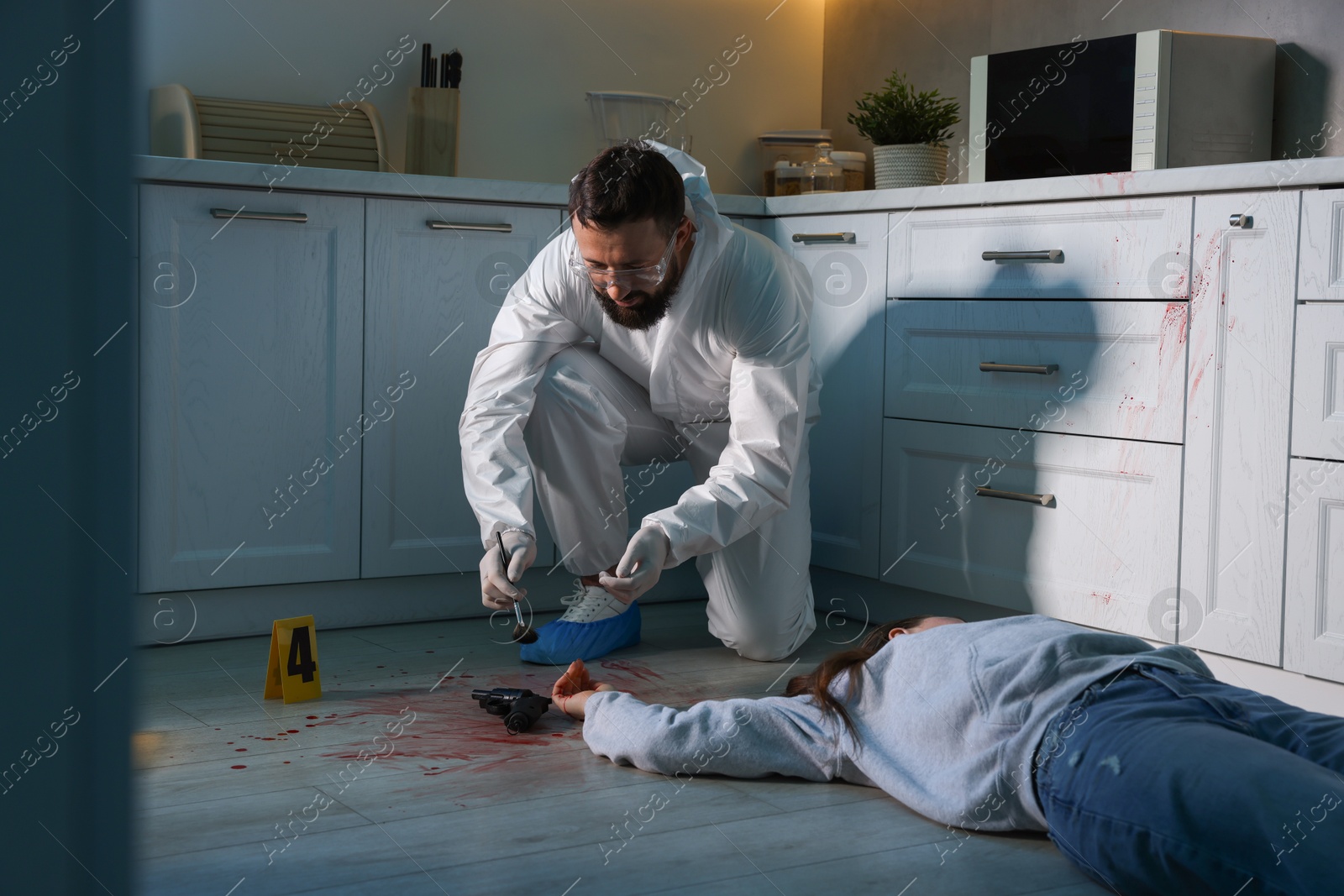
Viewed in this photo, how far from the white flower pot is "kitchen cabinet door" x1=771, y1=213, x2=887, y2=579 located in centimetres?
21

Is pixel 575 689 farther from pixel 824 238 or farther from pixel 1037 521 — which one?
pixel 824 238

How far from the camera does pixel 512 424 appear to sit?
196 cm

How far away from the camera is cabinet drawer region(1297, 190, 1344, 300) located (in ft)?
5.68

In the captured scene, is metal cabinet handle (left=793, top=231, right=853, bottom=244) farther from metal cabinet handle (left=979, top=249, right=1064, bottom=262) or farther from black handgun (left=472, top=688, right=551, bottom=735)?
black handgun (left=472, top=688, right=551, bottom=735)

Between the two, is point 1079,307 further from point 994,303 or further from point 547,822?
point 547,822

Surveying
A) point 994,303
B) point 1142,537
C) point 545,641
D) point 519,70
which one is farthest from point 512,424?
point 519,70

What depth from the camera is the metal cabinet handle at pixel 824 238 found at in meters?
2.47

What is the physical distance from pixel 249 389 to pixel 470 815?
112 cm

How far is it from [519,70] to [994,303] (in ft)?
4.34

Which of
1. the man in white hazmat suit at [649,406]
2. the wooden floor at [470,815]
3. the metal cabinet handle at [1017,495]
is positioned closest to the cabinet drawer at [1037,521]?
the metal cabinet handle at [1017,495]

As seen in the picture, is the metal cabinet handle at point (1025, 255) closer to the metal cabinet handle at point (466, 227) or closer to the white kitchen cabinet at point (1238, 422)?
the white kitchen cabinet at point (1238, 422)

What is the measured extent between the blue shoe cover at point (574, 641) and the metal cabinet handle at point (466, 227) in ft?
2.58

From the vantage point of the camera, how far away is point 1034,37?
9.02ft

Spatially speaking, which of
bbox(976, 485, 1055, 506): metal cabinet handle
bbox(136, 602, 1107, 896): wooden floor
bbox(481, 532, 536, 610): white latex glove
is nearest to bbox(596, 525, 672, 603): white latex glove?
bbox(481, 532, 536, 610): white latex glove
